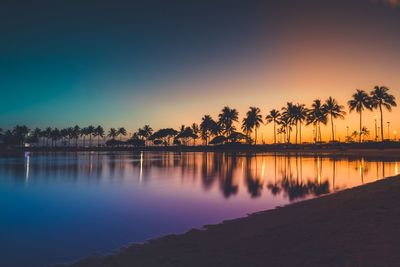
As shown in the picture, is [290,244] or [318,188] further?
[318,188]

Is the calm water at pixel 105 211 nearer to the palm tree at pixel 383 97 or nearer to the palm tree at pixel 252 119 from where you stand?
the palm tree at pixel 383 97

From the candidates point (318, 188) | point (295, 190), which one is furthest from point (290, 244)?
point (318, 188)

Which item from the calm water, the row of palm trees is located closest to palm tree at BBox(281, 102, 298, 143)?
the row of palm trees

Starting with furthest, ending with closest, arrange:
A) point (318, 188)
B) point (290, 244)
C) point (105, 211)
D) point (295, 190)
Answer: point (318, 188), point (295, 190), point (105, 211), point (290, 244)

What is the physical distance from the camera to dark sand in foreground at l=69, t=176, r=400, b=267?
281 inches

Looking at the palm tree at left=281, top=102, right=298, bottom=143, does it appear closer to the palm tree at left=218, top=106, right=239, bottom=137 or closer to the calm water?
the palm tree at left=218, top=106, right=239, bottom=137

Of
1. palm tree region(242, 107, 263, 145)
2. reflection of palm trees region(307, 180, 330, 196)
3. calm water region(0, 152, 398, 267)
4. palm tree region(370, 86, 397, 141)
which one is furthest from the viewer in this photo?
palm tree region(242, 107, 263, 145)

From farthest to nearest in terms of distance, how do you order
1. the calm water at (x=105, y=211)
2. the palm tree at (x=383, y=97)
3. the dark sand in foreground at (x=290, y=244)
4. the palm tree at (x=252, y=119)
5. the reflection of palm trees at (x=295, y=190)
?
1. the palm tree at (x=252, y=119)
2. the palm tree at (x=383, y=97)
3. the reflection of palm trees at (x=295, y=190)
4. the calm water at (x=105, y=211)
5. the dark sand in foreground at (x=290, y=244)

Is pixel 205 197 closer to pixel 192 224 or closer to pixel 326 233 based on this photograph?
pixel 192 224

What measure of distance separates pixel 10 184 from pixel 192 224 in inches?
926

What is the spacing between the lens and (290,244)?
27.7 feet

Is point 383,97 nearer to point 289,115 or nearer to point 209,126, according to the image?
point 289,115

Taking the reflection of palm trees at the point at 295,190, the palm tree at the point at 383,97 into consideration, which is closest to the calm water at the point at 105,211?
the reflection of palm trees at the point at 295,190

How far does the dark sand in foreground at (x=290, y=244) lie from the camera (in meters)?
7.15
